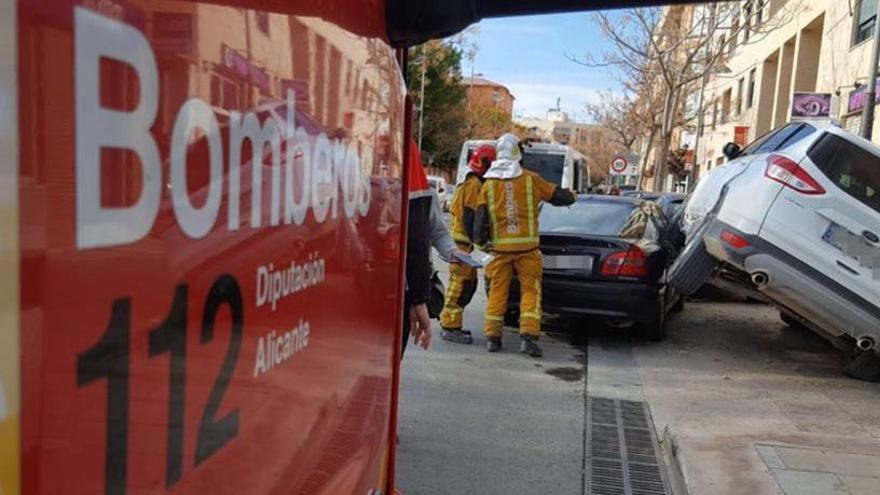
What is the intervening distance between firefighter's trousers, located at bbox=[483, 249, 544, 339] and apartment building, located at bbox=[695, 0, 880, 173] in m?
7.69

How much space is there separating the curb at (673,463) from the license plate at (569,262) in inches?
99.6

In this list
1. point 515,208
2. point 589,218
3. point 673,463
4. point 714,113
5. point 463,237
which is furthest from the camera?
point 714,113

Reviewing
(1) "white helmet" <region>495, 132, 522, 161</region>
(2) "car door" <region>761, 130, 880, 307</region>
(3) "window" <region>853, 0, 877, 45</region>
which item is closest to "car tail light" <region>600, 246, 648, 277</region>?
(1) "white helmet" <region>495, 132, 522, 161</region>

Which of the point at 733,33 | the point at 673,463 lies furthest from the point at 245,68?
the point at 733,33

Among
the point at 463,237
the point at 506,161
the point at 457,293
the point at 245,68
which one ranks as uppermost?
the point at 245,68

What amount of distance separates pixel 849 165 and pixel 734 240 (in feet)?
3.39

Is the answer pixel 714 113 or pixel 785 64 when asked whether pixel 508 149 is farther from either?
pixel 714 113

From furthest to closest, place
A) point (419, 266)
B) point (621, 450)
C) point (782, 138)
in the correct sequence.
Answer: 1. point (782, 138)
2. point (621, 450)
3. point (419, 266)

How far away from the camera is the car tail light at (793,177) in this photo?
605cm

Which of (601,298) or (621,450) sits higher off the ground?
(601,298)

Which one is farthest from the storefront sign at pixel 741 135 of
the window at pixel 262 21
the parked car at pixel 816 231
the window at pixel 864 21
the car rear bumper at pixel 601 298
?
the window at pixel 262 21

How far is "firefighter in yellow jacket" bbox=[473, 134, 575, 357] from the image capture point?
6910 mm

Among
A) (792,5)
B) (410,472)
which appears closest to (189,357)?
(410,472)

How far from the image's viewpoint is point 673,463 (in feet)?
15.3
